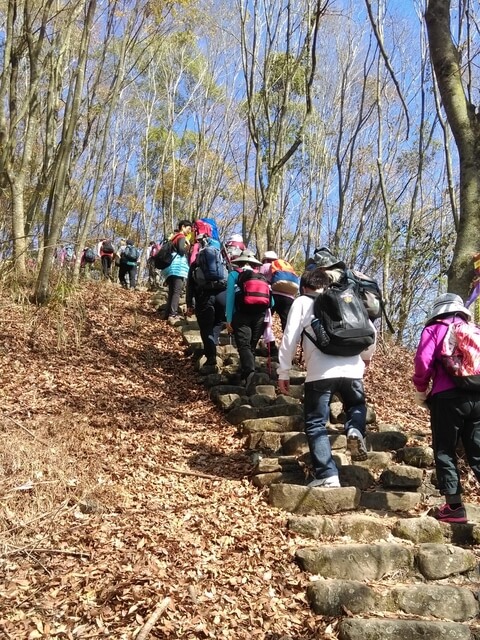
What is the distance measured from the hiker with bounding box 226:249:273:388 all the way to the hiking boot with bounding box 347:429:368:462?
90.3 inches

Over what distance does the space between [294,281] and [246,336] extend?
1059 millimetres

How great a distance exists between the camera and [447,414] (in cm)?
393

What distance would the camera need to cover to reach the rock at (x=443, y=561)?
358 centimetres

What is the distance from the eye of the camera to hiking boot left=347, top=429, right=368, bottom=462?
14.7 feet

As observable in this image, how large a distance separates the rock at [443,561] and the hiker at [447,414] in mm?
318

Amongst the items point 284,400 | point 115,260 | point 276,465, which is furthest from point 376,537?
point 115,260

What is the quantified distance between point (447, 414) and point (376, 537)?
1.01 m

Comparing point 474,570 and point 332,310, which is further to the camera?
point 332,310

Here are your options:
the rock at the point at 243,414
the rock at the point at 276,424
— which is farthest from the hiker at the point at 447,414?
the rock at the point at 243,414

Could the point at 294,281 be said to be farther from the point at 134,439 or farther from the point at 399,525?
the point at 399,525

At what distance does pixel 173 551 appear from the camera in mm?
3570

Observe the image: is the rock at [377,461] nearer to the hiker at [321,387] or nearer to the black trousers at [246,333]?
the hiker at [321,387]

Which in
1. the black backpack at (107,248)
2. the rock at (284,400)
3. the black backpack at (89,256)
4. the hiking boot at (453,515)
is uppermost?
the black backpack at (107,248)

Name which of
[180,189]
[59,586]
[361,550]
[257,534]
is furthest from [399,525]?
[180,189]
